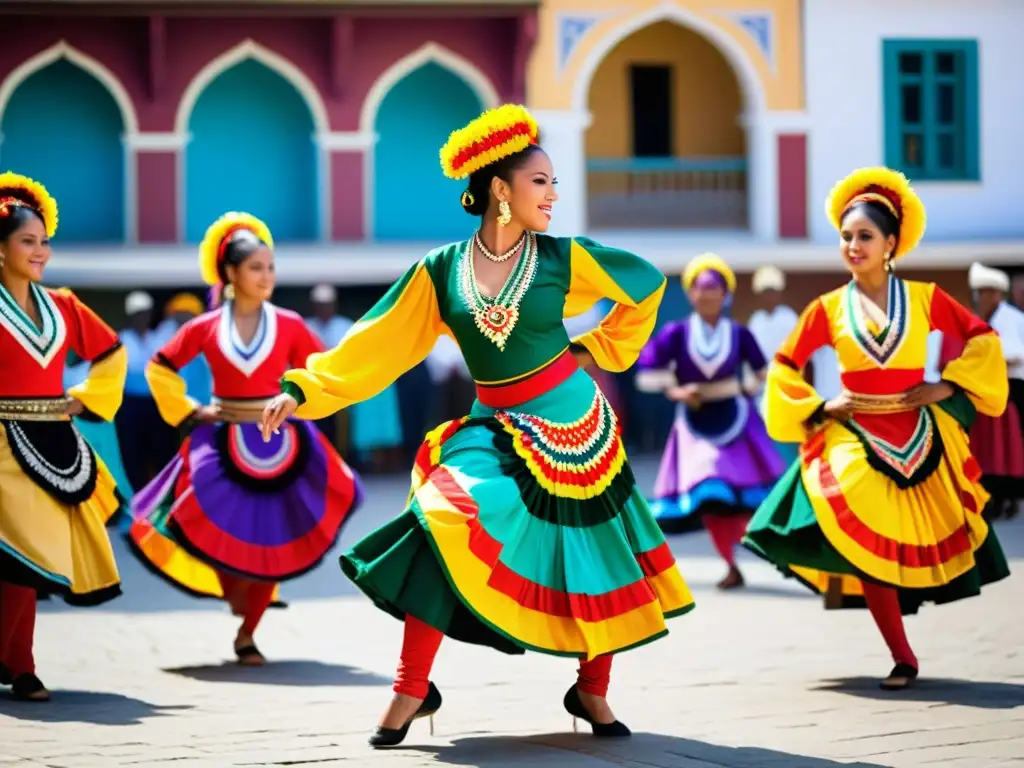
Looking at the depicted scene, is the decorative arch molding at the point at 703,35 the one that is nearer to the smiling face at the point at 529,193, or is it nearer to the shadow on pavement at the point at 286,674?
the shadow on pavement at the point at 286,674

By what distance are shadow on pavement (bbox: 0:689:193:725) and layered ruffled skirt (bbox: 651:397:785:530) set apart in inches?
166

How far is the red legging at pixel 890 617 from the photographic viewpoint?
7.16 m

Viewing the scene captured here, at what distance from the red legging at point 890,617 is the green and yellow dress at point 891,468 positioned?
88mm

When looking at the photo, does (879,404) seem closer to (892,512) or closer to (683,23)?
(892,512)

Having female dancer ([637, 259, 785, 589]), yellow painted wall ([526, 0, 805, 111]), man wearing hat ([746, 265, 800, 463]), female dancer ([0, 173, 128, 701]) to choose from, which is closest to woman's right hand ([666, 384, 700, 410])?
female dancer ([637, 259, 785, 589])

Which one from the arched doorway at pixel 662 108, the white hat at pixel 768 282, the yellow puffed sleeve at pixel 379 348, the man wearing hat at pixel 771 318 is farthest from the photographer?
the arched doorway at pixel 662 108

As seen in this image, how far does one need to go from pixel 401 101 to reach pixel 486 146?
54.1ft

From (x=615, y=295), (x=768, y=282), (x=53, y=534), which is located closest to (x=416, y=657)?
(x=615, y=295)

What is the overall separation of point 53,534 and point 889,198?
3.37 meters

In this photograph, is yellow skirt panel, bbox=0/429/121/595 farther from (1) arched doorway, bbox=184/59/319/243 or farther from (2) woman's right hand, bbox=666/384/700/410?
(1) arched doorway, bbox=184/59/319/243

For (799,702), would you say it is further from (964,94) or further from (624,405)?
(964,94)

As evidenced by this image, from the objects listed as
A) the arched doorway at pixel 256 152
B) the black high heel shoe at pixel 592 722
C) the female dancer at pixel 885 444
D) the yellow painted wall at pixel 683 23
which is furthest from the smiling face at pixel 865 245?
the arched doorway at pixel 256 152

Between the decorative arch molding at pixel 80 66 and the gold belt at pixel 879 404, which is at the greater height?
the decorative arch molding at pixel 80 66

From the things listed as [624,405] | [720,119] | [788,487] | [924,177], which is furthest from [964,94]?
[788,487]
